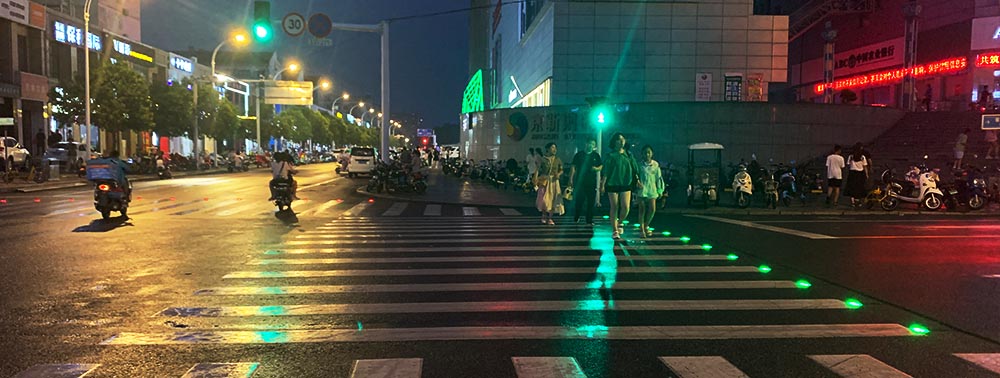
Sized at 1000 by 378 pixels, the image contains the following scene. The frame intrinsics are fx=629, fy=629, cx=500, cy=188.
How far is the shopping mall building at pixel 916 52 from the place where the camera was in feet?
129

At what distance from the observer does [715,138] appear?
2945cm

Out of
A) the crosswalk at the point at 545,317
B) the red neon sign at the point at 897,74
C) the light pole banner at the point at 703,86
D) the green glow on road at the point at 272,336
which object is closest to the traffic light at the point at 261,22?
the crosswalk at the point at 545,317

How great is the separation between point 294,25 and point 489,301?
1331cm

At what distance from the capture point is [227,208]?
16844 mm

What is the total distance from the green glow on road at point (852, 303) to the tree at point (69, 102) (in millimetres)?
41958

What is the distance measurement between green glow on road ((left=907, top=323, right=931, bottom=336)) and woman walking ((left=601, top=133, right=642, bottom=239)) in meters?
5.79

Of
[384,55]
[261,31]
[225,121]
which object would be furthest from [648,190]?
[225,121]

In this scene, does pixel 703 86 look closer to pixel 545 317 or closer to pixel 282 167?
pixel 282 167

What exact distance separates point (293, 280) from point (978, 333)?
678cm

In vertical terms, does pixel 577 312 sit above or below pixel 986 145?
below

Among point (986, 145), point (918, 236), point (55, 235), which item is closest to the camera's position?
point (55, 235)

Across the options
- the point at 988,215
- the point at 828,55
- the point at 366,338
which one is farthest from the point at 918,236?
the point at 828,55

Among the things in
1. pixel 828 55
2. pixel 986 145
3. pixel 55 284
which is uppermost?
pixel 828 55

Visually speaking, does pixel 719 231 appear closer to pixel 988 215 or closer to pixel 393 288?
pixel 393 288
